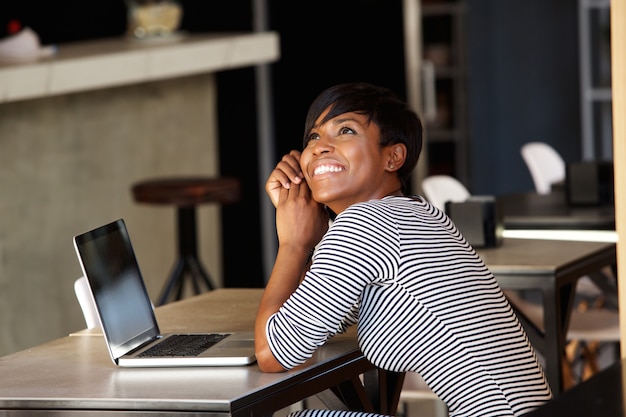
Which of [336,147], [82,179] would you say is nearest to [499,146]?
[82,179]

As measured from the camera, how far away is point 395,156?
2213mm

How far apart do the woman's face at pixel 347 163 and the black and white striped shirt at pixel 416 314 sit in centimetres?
12

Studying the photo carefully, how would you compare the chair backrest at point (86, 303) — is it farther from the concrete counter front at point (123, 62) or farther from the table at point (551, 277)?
the concrete counter front at point (123, 62)

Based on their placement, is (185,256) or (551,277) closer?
(551,277)

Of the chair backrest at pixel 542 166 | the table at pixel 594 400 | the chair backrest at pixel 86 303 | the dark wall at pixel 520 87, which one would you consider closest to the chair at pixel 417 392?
the chair backrest at pixel 86 303

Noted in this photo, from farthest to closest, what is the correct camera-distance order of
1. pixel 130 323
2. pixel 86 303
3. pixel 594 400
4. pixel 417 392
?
pixel 417 392, pixel 86 303, pixel 130 323, pixel 594 400

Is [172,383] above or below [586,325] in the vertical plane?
above

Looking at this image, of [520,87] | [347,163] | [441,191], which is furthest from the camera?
[520,87]

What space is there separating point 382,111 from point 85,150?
3116 millimetres

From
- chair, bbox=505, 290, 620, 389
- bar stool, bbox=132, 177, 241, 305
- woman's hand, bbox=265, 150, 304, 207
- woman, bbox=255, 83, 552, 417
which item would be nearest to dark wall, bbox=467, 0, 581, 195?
bar stool, bbox=132, 177, 241, 305

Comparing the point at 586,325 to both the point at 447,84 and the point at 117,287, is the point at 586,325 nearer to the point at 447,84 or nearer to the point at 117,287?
the point at 117,287

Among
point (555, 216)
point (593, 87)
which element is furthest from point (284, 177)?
point (593, 87)

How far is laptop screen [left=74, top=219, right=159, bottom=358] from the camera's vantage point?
218 cm

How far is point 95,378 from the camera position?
2082 mm
